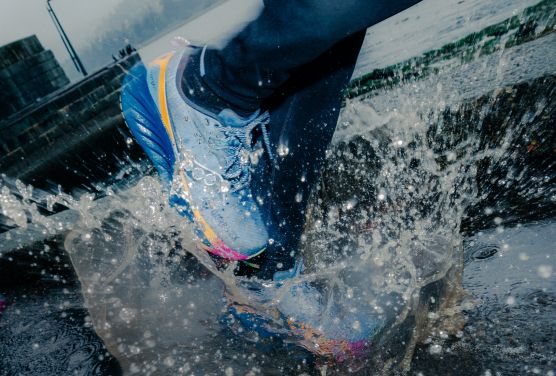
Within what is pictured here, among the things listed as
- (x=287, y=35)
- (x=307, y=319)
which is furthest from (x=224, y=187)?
(x=307, y=319)

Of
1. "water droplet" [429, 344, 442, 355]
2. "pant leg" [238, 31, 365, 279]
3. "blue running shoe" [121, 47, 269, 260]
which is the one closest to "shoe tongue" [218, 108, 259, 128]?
"blue running shoe" [121, 47, 269, 260]

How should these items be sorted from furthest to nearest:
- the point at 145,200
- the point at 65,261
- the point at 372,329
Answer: the point at 65,261 < the point at 145,200 < the point at 372,329

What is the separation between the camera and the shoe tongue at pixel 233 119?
1.12 metres

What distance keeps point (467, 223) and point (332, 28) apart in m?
1.38

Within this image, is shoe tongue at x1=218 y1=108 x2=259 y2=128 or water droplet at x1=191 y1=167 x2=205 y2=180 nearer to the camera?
shoe tongue at x1=218 y1=108 x2=259 y2=128

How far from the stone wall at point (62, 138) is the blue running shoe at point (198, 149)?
4709 millimetres

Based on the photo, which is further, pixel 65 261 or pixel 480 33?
pixel 65 261

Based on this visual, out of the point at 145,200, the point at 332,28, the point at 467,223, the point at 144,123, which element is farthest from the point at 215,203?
the point at 467,223

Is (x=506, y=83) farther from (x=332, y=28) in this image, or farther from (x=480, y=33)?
(x=332, y=28)

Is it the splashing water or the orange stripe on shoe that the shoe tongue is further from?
the splashing water

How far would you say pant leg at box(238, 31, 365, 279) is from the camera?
1.19 metres

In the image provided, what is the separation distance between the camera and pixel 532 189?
163 centimetres

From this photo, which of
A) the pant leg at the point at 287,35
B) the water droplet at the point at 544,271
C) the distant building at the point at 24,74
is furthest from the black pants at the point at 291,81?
the distant building at the point at 24,74

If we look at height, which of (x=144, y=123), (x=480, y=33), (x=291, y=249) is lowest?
(x=291, y=249)
